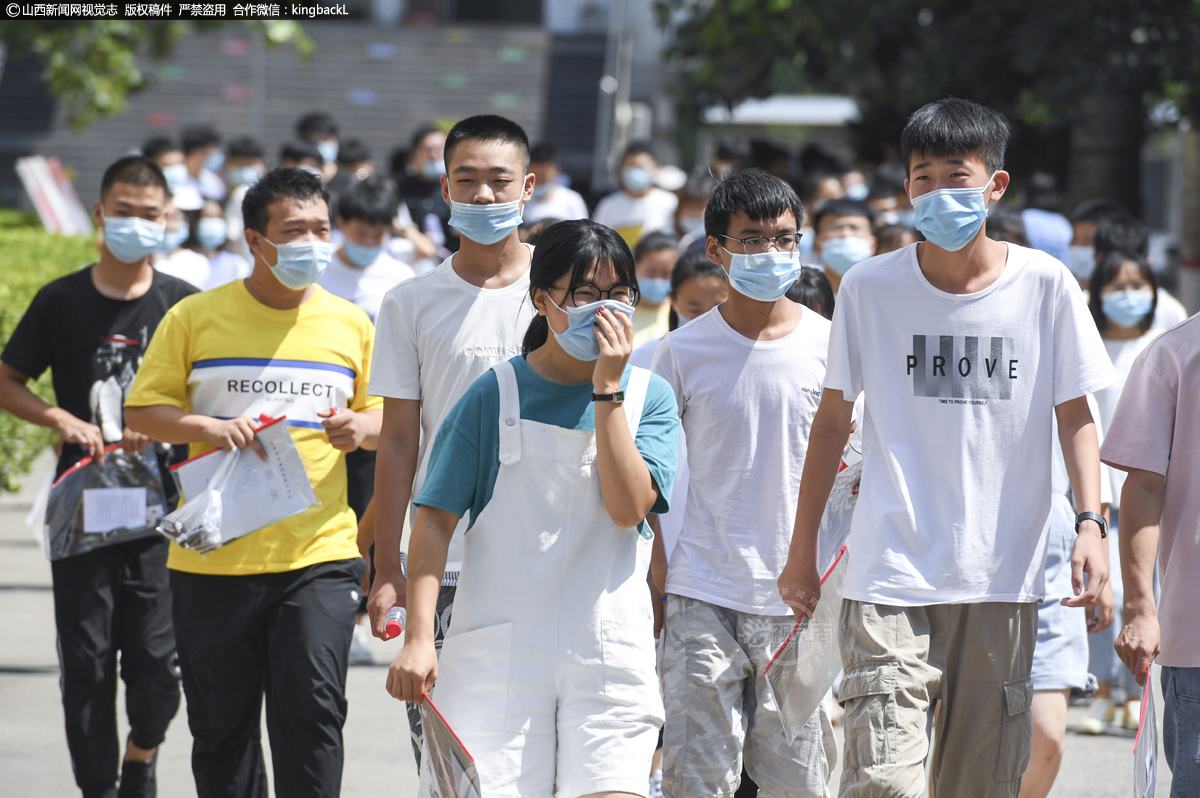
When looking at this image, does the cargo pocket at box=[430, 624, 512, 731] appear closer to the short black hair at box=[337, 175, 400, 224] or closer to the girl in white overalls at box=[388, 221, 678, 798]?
the girl in white overalls at box=[388, 221, 678, 798]

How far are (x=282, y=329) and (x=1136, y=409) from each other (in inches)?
98.3

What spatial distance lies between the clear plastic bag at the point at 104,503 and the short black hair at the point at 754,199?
2153 mm

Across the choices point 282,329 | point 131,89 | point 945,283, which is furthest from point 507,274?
point 131,89

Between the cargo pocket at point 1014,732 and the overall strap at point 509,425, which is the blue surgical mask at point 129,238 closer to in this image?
the overall strap at point 509,425

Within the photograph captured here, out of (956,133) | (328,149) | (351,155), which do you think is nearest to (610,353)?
(956,133)

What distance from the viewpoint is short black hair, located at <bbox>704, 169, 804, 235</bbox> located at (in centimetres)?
439

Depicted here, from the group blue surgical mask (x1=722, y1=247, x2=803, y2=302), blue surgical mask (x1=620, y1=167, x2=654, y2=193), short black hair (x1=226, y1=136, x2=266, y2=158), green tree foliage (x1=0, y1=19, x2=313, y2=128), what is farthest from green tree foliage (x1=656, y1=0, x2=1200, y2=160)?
blue surgical mask (x1=722, y1=247, x2=803, y2=302)

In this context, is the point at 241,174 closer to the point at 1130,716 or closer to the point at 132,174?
the point at 132,174

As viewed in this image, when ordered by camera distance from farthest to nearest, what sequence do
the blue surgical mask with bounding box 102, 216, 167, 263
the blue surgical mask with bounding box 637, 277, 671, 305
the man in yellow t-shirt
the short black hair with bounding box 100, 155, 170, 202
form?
1. the blue surgical mask with bounding box 637, 277, 671, 305
2. the short black hair with bounding box 100, 155, 170, 202
3. the blue surgical mask with bounding box 102, 216, 167, 263
4. the man in yellow t-shirt

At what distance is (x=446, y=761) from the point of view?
3234 millimetres

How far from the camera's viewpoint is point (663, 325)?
714 centimetres

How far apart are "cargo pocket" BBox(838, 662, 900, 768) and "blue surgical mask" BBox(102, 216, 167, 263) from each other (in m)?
2.90

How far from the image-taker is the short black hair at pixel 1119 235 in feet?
24.1

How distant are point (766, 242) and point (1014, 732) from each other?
1536mm
